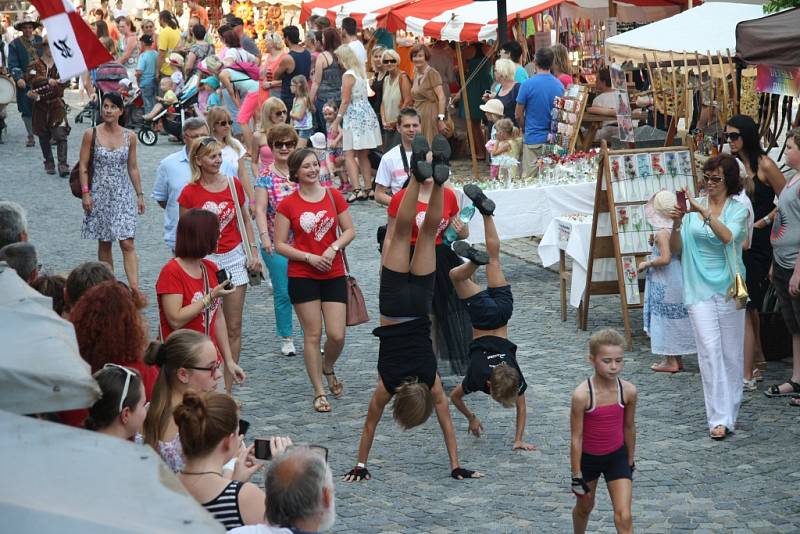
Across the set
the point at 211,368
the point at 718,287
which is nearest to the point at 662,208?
the point at 718,287

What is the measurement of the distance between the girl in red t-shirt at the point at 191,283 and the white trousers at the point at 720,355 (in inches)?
109

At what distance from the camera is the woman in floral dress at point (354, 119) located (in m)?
15.0

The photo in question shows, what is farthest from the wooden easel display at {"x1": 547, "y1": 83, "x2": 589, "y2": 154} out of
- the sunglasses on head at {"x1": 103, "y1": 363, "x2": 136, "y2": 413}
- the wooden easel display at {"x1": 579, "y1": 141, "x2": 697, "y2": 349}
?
the sunglasses on head at {"x1": 103, "y1": 363, "x2": 136, "y2": 413}

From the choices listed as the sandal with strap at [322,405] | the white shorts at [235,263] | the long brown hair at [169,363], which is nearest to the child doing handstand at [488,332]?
the sandal with strap at [322,405]

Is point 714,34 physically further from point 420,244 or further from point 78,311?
point 78,311

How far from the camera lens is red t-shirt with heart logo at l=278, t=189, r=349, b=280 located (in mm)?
7789

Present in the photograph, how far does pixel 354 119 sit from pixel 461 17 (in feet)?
10.4

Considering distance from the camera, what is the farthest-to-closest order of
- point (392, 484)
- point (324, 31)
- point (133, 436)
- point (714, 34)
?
point (324, 31), point (714, 34), point (392, 484), point (133, 436)

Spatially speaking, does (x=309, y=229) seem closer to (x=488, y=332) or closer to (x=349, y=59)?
(x=488, y=332)

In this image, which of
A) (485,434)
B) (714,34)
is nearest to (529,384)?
(485,434)

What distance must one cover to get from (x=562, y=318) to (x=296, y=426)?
3.16m

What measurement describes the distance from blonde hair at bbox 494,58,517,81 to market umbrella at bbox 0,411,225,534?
12904 mm

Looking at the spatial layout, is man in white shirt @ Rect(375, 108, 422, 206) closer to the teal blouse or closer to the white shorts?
the white shorts

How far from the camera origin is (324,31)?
1672 centimetres
